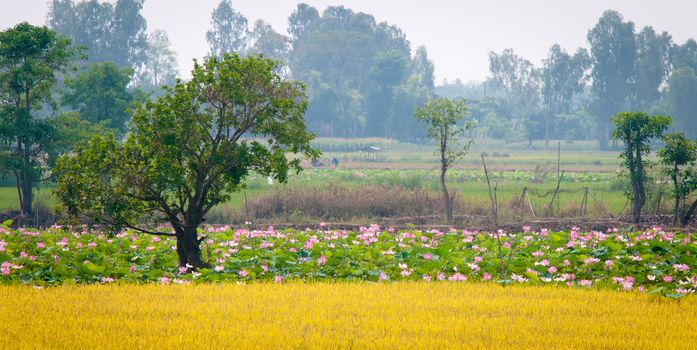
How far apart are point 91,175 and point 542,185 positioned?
33632 millimetres

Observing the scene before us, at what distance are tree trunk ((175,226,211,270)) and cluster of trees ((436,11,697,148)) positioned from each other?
84883 mm

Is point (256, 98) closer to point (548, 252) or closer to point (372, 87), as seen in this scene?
point (548, 252)

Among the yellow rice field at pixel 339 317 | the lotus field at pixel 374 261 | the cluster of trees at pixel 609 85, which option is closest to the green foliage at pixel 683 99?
the cluster of trees at pixel 609 85

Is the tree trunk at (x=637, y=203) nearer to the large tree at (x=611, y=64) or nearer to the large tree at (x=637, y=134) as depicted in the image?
→ the large tree at (x=637, y=134)

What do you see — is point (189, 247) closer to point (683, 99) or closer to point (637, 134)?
point (637, 134)

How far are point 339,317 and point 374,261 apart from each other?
15.5 ft

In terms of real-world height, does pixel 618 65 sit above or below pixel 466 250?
above

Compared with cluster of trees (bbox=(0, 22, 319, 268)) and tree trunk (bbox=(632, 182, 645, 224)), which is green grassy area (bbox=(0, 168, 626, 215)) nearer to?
tree trunk (bbox=(632, 182, 645, 224))

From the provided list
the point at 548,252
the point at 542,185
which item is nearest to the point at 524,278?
the point at 548,252

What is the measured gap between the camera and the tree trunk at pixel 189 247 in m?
15.8

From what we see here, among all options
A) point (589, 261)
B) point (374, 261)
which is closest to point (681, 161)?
point (589, 261)

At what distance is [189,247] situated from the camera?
15859 mm

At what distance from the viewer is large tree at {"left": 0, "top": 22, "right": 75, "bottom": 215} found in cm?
3038

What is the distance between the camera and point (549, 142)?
10325 cm
